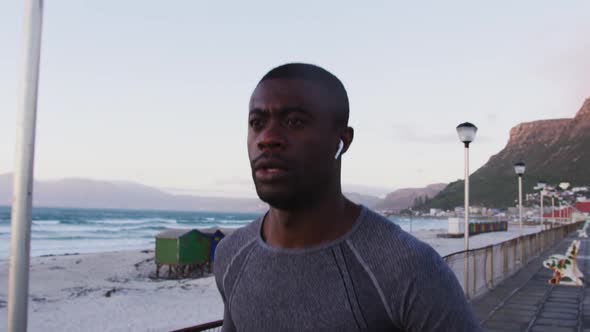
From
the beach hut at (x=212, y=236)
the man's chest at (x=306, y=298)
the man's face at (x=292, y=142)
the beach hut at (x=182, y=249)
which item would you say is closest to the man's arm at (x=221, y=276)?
the man's chest at (x=306, y=298)

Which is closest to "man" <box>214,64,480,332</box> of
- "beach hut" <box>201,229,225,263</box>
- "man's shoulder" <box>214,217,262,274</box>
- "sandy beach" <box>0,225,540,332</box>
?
"man's shoulder" <box>214,217,262,274</box>

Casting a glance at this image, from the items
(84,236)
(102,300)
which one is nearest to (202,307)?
(102,300)

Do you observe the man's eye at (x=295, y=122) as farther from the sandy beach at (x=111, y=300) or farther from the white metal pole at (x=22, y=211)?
the sandy beach at (x=111, y=300)

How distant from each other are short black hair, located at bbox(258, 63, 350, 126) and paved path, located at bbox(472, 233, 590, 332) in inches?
290

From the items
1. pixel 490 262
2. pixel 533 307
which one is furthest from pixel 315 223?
pixel 490 262

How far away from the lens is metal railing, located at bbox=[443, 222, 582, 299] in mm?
9141

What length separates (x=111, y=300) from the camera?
15875 millimetres

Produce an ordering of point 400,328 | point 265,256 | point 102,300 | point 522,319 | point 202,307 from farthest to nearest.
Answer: point 102,300, point 202,307, point 522,319, point 265,256, point 400,328

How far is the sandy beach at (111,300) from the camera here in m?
12.3

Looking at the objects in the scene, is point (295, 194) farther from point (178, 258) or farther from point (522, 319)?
point (178, 258)

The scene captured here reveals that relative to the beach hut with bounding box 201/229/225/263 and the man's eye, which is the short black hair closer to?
the man's eye

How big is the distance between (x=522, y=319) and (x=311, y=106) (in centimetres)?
854

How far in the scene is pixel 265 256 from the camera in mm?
1243

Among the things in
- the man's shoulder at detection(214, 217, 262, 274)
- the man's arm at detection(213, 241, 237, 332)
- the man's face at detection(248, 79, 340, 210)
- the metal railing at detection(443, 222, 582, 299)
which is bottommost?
the metal railing at detection(443, 222, 582, 299)
